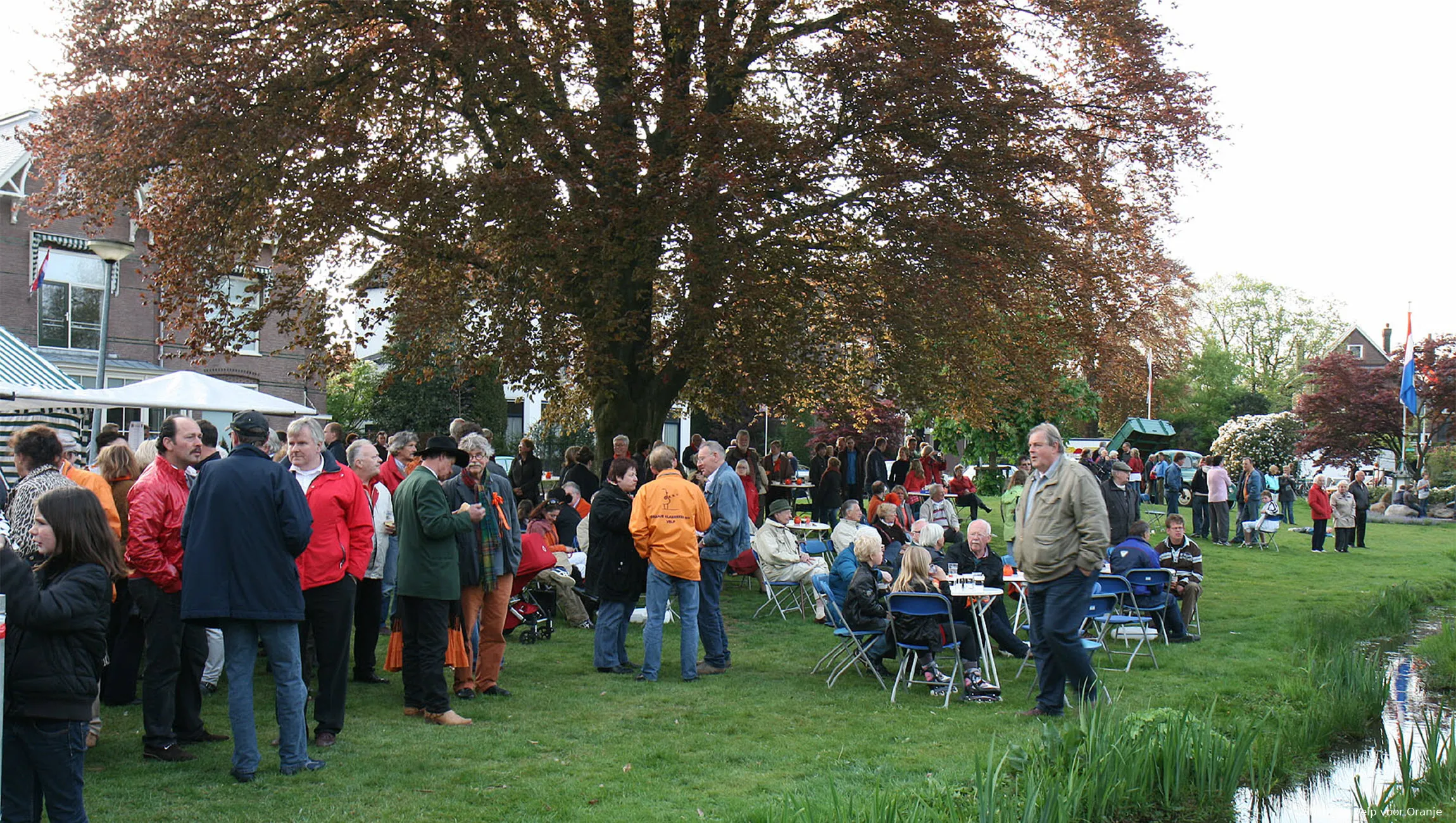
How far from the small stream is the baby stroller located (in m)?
5.94

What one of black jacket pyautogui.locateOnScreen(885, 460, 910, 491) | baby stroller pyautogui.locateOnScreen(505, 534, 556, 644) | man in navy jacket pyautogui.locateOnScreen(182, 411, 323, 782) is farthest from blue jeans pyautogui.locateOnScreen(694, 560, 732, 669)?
black jacket pyautogui.locateOnScreen(885, 460, 910, 491)

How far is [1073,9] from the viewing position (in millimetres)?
16078

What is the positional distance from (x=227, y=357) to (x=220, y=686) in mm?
7930

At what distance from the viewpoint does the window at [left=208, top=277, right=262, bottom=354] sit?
596 inches

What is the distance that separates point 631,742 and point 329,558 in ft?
7.11

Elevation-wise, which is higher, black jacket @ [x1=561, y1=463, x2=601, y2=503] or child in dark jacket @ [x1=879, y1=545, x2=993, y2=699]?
black jacket @ [x1=561, y1=463, x2=601, y2=503]

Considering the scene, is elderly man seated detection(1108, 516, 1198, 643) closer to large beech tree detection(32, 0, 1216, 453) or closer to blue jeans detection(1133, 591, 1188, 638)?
blue jeans detection(1133, 591, 1188, 638)

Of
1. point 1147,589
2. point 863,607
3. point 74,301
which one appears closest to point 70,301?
point 74,301

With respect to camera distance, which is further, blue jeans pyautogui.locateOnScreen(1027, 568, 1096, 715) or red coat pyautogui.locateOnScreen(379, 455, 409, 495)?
red coat pyautogui.locateOnScreen(379, 455, 409, 495)

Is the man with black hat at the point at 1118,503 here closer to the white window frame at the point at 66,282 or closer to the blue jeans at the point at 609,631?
the blue jeans at the point at 609,631

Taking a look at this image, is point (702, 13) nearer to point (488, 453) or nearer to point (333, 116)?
point (333, 116)

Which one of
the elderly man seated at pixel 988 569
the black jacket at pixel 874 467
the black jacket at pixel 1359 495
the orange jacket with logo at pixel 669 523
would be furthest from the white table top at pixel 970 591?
the black jacket at pixel 1359 495

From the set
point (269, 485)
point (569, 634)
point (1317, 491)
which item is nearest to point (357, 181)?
point (569, 634)

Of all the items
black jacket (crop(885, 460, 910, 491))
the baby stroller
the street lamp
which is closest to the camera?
the baby stroller
